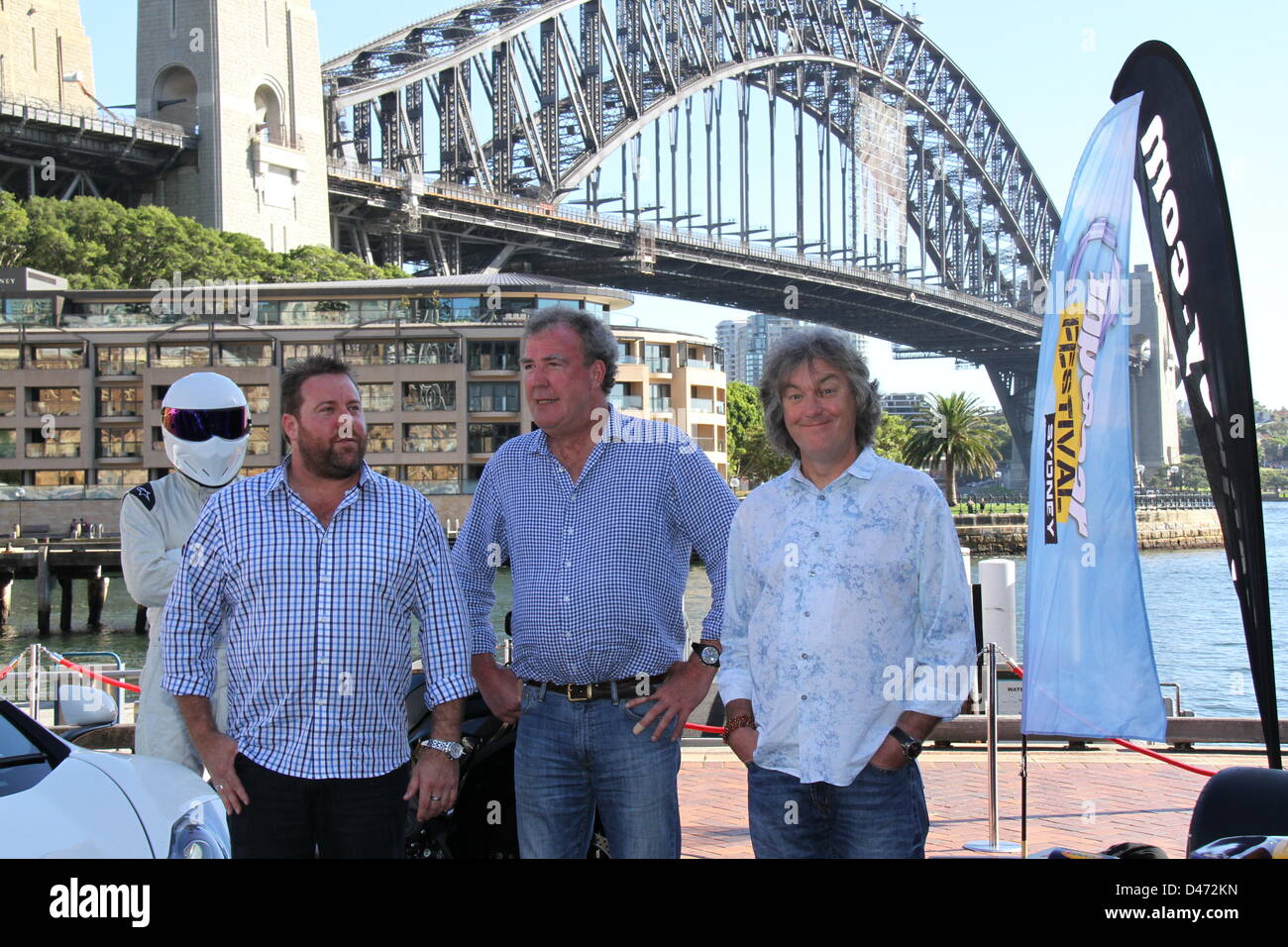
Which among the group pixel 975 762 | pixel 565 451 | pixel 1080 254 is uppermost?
pixel 1080 254

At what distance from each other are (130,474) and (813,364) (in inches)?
2322

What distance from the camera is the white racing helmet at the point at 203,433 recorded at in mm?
4109

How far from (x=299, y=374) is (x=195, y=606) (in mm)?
643

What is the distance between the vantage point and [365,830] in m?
3.26

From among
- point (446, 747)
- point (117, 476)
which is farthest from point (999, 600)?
point (117, 476)

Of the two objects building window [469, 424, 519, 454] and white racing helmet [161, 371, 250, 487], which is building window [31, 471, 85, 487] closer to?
building window [469, 424, 519, 454]

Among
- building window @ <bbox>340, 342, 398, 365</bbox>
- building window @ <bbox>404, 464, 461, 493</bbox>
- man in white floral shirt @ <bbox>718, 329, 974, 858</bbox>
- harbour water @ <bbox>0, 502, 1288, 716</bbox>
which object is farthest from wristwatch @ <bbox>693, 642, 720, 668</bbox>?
building window @ <bbox>340, 342, 398, 365</bbox>

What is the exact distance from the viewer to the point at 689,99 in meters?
94.9

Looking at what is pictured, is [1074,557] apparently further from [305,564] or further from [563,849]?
[305,564]

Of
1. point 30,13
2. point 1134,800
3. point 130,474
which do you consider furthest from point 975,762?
point 30,13

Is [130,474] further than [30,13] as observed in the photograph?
No

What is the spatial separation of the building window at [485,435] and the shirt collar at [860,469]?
2104 inches

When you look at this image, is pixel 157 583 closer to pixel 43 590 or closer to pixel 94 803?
pixel 94 803
